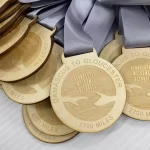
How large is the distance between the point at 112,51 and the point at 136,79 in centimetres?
8

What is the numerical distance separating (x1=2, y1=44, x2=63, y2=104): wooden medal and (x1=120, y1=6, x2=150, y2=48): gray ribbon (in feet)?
0.45

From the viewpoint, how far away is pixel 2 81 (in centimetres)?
71

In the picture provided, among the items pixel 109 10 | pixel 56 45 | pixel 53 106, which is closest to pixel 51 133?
pixel 53 106

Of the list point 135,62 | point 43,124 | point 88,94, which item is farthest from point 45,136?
point 135,62

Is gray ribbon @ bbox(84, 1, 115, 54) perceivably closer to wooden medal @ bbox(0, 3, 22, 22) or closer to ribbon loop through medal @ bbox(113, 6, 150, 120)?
ribbon loop through medal @ bbox(113, 6, 150, 120)

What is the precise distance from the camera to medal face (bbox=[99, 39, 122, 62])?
732mm

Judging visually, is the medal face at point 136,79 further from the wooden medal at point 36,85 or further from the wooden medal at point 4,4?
the wooden medal at point 4,4

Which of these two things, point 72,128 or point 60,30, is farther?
point 60,30

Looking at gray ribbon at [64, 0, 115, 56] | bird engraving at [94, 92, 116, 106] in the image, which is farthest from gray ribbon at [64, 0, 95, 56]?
bird engraving at [94, 92, 116, 106]

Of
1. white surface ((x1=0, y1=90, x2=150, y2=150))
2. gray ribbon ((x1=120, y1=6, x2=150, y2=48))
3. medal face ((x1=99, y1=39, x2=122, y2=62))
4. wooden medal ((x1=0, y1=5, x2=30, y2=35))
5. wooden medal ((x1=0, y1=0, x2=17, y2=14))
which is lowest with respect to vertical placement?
white surface ((x1=0, y1=90, x2=150, y2=150))

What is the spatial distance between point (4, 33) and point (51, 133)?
217 mm

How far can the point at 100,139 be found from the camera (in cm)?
71

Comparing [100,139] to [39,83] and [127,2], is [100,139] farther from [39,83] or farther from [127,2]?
[127,2]

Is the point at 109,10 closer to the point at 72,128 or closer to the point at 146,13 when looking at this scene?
the point at 146,13
